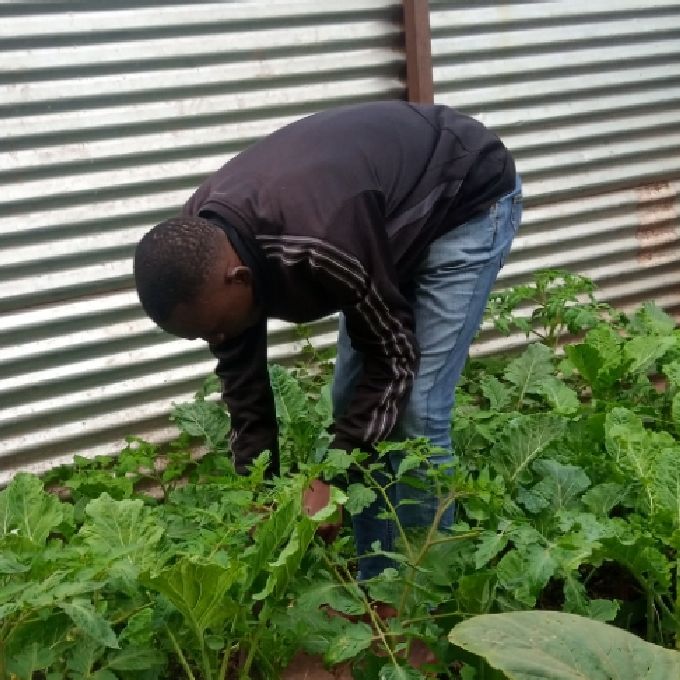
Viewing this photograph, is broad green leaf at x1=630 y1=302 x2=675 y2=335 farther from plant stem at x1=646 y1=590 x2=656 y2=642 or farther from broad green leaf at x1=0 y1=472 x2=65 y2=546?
broad green leaf at x1=0 y1=472 x2=65 y2=546

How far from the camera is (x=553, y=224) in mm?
4863

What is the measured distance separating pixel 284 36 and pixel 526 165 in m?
1.42

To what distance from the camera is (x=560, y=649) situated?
6.23 ft

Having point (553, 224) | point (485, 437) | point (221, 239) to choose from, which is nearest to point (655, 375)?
point (553, 224)

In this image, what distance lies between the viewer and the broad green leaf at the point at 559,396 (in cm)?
342

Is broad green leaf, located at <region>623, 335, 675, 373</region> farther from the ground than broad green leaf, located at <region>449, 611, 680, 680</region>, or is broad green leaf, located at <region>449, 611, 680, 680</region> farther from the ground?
broad green leaf, located at <region>449, 611, 680, 680</region>

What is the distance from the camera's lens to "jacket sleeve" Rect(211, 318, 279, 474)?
2551 mm

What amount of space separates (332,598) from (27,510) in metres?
0.83

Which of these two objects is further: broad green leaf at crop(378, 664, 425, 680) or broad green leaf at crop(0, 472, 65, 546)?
broad green leaf at crop(0, 472, 65, 546)

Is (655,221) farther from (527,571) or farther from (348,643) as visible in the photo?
(348,643)

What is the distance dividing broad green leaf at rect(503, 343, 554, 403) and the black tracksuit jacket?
1.26 metres

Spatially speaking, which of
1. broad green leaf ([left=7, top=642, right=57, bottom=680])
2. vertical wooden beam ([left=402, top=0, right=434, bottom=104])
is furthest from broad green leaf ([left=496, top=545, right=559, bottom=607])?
vertical wooden beam ([left=402, top=0, right=434, bottom=104])

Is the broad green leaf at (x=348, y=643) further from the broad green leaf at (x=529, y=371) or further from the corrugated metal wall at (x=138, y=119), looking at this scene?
the corrugated metal wall at (x=138, y=119)

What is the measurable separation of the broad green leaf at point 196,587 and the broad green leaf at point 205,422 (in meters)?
1.64
